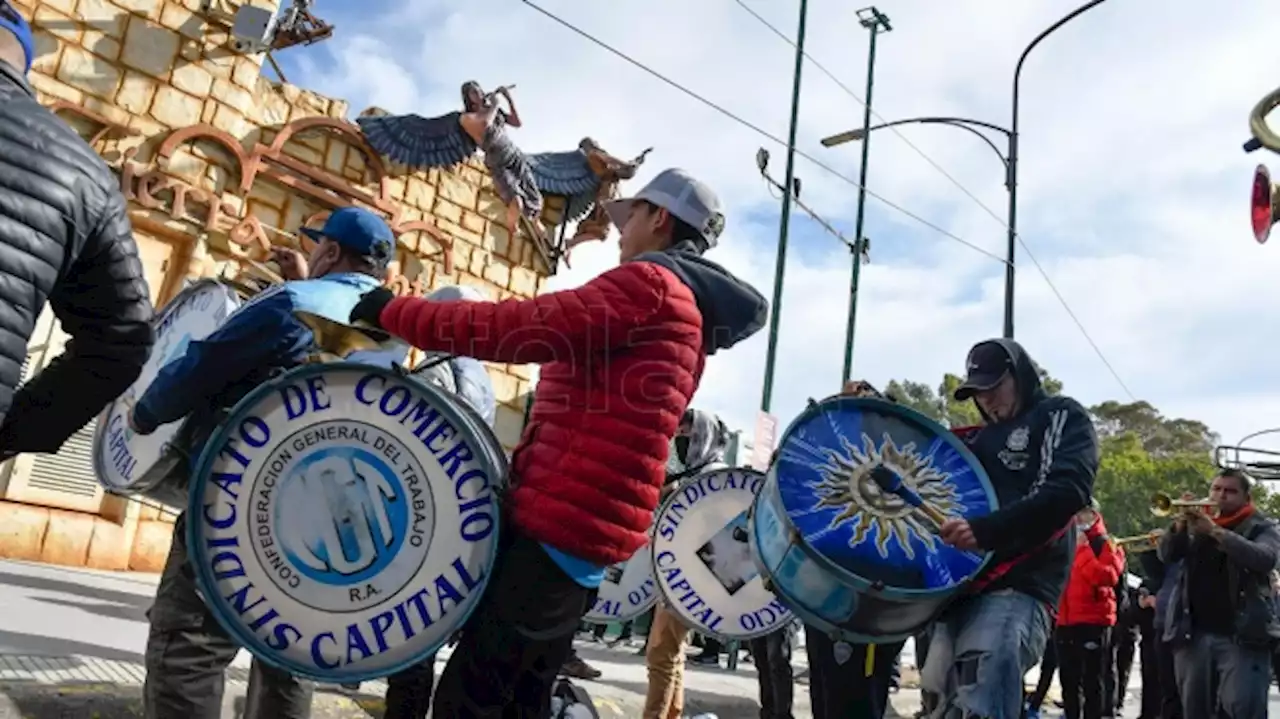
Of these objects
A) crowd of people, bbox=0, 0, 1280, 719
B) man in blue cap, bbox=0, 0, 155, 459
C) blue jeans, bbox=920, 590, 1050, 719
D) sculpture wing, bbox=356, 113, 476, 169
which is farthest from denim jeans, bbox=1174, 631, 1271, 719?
sculpture wing, bbox=356, 113, 476, 169

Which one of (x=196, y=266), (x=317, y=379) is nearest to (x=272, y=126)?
(x=196, y=266)

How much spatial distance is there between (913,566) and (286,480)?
1.81 metres

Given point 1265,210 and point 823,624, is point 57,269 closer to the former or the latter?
point 823,624

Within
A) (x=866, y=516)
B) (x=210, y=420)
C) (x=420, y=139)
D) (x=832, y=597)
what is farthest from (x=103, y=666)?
(x=420, y=139)

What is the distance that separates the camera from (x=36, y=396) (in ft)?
5.98

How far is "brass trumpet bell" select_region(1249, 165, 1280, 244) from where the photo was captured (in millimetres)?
5891

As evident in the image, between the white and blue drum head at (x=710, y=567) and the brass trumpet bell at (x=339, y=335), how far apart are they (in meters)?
2.15

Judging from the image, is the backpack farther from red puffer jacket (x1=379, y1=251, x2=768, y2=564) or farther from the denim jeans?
the denim jeans

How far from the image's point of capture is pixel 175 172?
789cm

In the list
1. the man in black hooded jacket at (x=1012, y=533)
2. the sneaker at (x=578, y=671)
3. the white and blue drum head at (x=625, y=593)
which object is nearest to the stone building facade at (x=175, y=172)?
the sneaker at (x=578, y=671)

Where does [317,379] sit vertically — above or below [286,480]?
above

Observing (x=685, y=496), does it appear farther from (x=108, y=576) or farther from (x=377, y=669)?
(x=108, y=576)

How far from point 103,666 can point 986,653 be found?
2960 mm

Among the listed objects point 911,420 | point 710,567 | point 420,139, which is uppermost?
point 420,139
